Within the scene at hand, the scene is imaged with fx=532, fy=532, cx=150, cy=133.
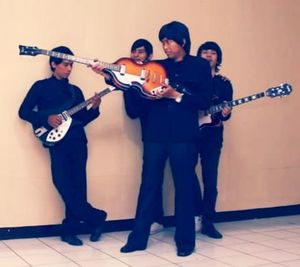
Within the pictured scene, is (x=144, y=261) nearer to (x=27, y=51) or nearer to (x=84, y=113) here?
(x=84, y=113)

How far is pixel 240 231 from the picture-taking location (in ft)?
14.3

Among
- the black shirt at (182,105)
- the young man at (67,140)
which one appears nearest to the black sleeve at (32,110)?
the young man at (67,140)

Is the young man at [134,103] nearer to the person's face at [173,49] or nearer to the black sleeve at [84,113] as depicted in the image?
the black sleeve at [84,113]

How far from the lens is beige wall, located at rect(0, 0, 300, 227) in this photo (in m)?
3.93

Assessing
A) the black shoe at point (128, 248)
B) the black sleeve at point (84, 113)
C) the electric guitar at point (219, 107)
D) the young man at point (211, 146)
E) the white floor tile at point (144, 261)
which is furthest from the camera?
the young man at point (211, 146)

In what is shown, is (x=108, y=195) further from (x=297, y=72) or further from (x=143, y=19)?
(x=297, y=72)

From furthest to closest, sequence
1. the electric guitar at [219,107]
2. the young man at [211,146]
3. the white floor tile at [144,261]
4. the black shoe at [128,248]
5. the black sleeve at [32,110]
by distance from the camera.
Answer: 1. the young man at [211,146]
2. the electric guitar at [219,107]
3. the black sleeve at [32,110]
4. the black shoe at [128,248]
5. the white floor tile at [144,261]

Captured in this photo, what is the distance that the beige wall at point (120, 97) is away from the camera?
3928 mm

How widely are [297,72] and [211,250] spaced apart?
7.28 ft

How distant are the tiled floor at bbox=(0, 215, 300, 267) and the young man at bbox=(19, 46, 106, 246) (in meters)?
0.19

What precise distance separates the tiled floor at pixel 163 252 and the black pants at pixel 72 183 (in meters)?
0.17

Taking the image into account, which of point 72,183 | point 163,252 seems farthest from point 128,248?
point 72,183

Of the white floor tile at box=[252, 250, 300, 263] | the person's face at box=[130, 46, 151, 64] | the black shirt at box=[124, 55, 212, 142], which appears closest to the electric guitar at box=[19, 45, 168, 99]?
the black shirt at box=[124, 55, 212, 142]

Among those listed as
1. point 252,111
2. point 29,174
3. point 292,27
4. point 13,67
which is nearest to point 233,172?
point 252,111
